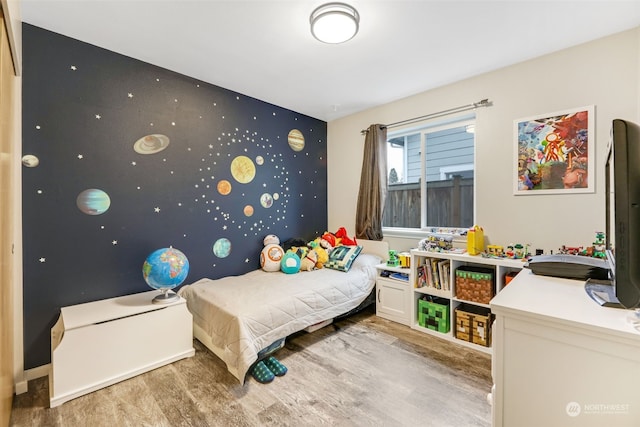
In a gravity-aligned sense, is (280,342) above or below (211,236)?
below

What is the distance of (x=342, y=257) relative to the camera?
10.1ft

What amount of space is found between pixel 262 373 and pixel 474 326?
1762 millimetres

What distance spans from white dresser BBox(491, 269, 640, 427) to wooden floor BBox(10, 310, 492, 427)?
Answer: 800mm

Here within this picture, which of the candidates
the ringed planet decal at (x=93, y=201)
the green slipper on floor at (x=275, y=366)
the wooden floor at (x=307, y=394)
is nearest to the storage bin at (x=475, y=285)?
the wooden floor at (x=307, y=394)

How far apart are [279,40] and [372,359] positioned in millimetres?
2540

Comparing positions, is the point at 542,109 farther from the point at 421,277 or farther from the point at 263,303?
the point at 263,303

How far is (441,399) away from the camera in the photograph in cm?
171

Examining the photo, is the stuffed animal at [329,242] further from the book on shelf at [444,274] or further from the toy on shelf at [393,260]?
the book on shelf at [444,274]

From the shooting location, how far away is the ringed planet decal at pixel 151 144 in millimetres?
2373

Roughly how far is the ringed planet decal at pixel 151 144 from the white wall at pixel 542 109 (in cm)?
254

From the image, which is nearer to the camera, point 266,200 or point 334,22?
point 334,22

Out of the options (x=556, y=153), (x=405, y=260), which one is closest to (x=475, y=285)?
(x=405, y=260)

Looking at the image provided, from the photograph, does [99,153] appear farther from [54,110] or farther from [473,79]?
[473,79]

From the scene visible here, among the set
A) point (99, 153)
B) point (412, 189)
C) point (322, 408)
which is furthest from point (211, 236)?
point (412, 189)
